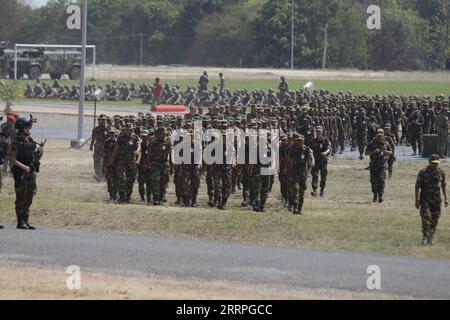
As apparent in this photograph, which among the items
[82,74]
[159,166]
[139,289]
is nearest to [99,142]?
[159,166]

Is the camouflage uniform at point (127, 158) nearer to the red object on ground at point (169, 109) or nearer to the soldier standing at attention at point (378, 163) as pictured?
→ the soldier standing at attention at point (378, 163)

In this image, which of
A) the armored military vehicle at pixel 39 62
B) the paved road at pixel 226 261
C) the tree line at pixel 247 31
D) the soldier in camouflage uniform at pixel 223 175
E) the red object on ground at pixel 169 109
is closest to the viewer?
the paved road at pixel 226 261

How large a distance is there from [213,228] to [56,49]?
193 feet

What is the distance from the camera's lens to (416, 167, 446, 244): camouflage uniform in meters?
19.1

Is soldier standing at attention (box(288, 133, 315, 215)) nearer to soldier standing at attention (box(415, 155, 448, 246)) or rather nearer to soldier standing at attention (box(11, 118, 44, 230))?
soldier standing at attention (box(415, 155, 448, 246))

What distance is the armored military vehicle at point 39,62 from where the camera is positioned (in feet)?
243

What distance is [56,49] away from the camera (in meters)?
78.0

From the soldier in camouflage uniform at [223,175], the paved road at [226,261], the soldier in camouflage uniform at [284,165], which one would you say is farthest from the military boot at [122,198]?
the paved road at [226,261]

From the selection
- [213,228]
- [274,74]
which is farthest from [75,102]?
[213,228]

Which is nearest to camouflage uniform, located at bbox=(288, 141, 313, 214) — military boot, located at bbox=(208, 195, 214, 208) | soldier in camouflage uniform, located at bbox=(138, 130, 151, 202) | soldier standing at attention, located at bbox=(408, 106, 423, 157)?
military boot, located at bbox=(208, 195, 214, 208)

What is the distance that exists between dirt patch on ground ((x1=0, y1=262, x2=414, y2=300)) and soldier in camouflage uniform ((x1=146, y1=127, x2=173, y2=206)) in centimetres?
854

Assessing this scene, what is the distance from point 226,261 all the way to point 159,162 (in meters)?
7.56

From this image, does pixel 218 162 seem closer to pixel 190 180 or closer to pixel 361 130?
pixel 190 180
